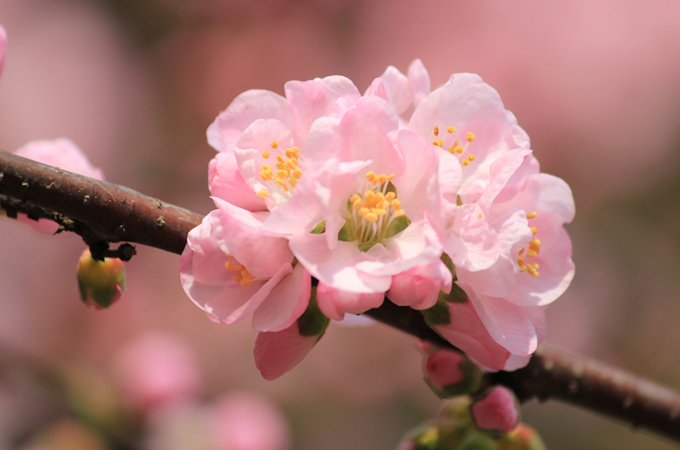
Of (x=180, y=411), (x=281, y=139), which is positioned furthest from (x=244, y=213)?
(x=180, y=411)

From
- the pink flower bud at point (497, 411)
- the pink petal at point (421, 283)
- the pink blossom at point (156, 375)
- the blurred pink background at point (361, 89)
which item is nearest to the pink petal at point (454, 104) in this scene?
the pink petal at point (421, 283)

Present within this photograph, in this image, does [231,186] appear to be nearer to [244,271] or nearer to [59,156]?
[244,271]

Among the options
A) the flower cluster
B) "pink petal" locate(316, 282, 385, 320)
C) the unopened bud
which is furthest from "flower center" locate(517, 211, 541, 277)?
the unopened bud

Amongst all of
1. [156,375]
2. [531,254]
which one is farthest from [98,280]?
[156,375]

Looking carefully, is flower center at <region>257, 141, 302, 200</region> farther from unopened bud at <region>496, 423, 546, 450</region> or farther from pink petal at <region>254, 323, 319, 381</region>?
unopened bud at <region>496, 423, 546, 450</region>

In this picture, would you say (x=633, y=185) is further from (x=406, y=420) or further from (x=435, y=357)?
(x=435, y=357)

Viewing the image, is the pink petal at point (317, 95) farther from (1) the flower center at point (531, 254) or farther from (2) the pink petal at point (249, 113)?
(1) the flower center at point (531, 254)
